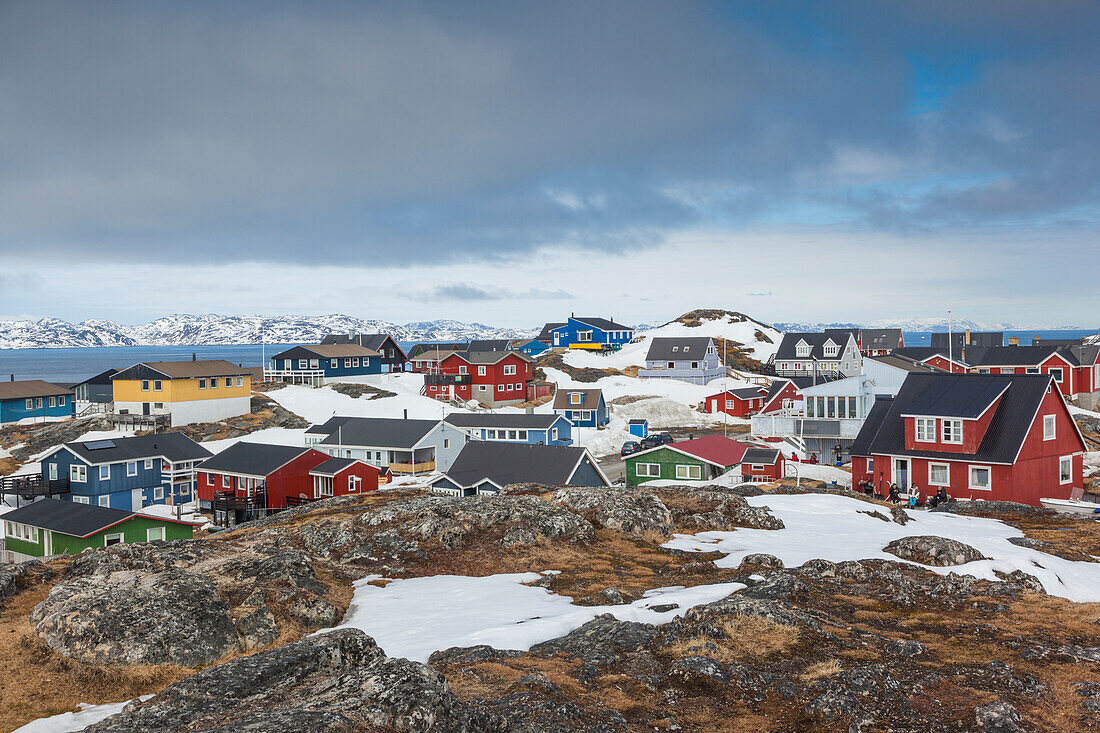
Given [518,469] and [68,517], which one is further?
[518,469]

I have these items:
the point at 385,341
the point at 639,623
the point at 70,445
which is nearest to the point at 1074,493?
the point at 639,623

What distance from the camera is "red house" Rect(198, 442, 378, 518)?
51375mm

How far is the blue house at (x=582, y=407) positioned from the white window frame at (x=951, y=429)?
54.8m

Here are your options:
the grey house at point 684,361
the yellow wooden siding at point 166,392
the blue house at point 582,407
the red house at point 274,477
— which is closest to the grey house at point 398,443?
the red house at point 274,477

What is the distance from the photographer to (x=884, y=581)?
768 inches

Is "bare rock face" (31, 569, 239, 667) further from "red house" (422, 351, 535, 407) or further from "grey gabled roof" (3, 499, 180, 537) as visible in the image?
"red house" (422, 351, 535, 407)

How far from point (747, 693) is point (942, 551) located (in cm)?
1343

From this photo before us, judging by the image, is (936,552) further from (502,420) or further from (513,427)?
(502,420)

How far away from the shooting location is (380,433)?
65.7 m

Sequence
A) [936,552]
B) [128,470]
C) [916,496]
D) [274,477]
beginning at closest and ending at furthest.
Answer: [936,552]
[916,496]
[274,477]
[128,470]

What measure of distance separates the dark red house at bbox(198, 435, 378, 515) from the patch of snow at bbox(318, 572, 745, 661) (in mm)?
33865

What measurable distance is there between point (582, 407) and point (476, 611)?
7522 centimetres

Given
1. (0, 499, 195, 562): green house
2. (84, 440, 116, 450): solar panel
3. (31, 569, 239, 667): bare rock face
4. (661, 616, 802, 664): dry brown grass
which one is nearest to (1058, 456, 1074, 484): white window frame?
(661, 616, 802, 664): dry brown grass

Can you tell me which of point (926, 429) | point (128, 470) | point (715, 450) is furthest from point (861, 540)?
point (128, 470)
